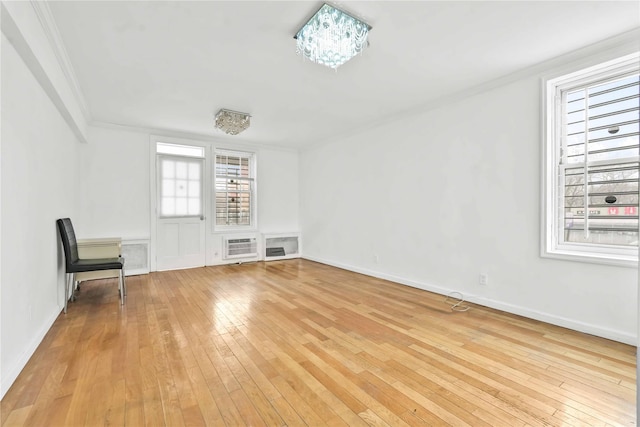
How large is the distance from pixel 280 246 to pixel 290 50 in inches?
178

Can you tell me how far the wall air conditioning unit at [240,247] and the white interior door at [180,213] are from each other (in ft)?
1.43

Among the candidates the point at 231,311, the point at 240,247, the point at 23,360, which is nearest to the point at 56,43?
the point at 23,360

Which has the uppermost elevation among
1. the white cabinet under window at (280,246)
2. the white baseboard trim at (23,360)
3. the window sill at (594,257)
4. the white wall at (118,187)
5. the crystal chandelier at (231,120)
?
the crystal chandelier at (231,120)

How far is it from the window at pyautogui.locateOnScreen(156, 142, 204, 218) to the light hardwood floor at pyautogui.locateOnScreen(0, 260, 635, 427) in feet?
7.62

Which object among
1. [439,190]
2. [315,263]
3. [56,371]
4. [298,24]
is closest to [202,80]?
[298,24]

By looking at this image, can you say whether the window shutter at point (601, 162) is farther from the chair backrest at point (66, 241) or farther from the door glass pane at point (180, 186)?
the door glass pane at point (180, 186)

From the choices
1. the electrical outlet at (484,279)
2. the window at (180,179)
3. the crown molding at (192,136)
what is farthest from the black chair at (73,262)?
the electrical outlet at (484,279)

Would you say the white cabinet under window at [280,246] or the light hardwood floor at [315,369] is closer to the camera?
the light hardwood floor at [315,369]

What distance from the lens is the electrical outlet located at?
333cm

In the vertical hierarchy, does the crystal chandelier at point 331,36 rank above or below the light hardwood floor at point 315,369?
above

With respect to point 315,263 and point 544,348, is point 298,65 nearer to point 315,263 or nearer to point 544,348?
point 544,348

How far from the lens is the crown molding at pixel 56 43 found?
199cm

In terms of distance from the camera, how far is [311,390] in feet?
5.88

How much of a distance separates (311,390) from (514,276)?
8.25 ft
